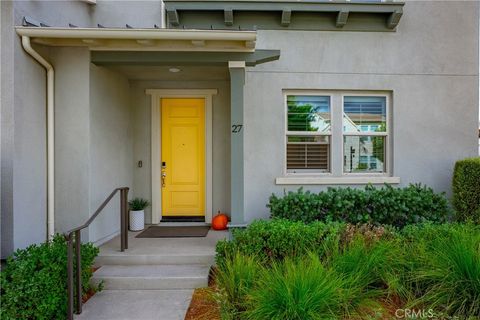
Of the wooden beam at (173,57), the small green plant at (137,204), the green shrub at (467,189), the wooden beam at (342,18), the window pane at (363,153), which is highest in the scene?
the wooden beam at (342,18)

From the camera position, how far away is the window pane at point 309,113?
18.3ft

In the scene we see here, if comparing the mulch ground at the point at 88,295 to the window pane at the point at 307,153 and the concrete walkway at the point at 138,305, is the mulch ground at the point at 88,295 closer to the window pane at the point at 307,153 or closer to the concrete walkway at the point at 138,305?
the concrete walkway at the point at 138,305

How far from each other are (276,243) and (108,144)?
3264 mm

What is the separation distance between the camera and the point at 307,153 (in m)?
5.61

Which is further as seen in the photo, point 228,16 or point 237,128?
point 228,16

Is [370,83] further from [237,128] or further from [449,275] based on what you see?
[449,275]

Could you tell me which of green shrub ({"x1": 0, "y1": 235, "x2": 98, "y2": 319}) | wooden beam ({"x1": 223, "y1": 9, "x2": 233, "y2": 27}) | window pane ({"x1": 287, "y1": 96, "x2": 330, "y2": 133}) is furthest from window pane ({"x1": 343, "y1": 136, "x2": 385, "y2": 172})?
green shrub ({"x1": 0, "y1": 235, "x2": 98, "y2": 319})

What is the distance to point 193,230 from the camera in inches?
220

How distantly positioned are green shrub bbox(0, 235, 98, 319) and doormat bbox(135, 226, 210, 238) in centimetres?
197

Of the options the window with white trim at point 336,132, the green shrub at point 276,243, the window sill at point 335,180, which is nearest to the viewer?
the green shrub at point 276,243

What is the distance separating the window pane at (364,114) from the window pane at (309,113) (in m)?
0.37

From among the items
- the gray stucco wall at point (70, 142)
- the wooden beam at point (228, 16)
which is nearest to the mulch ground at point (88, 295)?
the gray stucco wall at point (70, 142)

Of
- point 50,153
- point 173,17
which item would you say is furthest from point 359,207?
point 50,153

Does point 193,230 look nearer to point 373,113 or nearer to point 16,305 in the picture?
point 16,305
